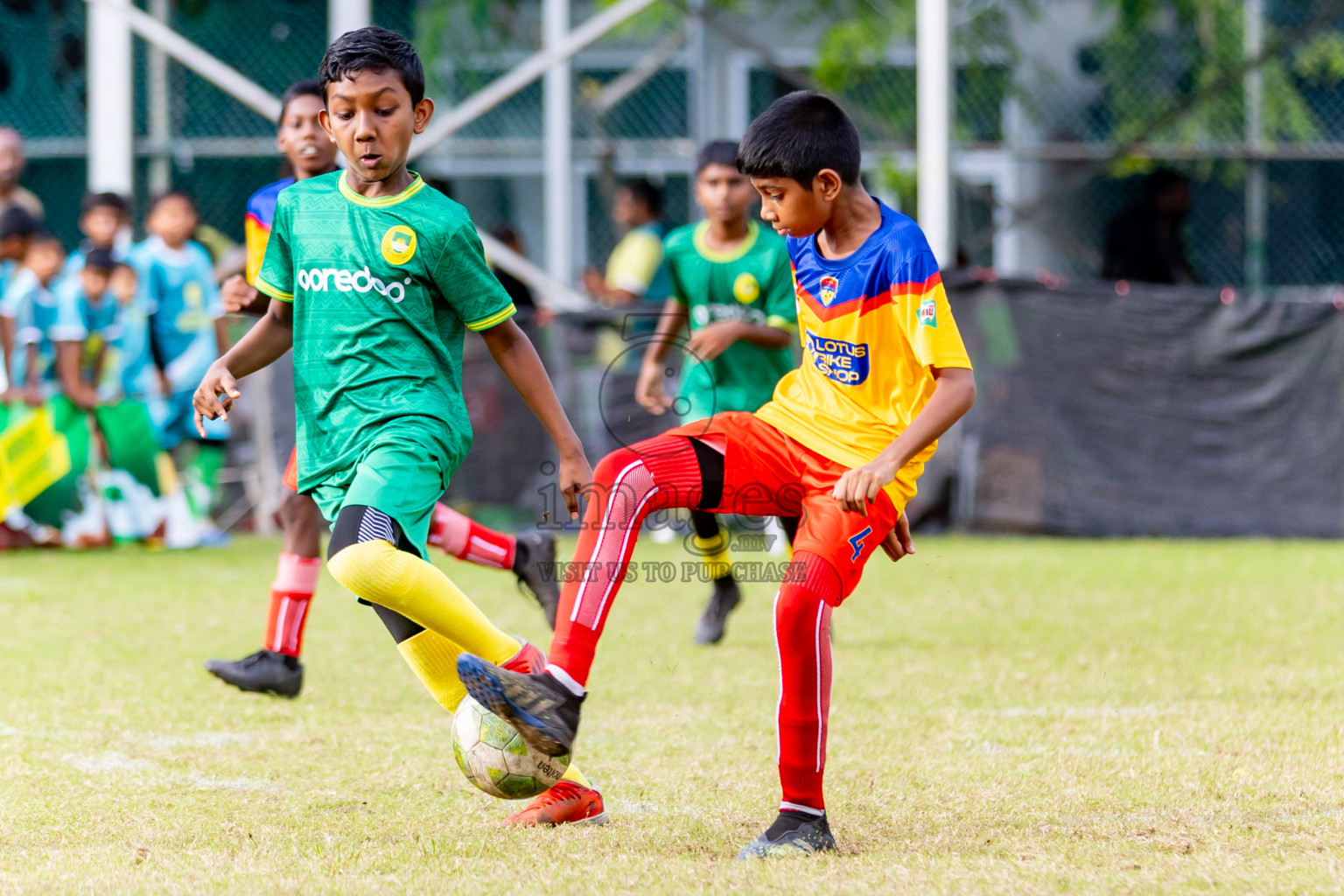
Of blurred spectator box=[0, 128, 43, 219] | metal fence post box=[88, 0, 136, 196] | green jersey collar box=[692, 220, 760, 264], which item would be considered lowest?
green jersey collar box=[692, 220, 760, 264]

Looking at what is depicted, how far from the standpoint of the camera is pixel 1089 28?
1343 centimetres

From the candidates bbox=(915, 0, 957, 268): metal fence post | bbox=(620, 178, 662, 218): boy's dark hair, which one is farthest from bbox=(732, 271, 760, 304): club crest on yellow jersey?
bbox=(915, 0, 957, 268): metal fence post

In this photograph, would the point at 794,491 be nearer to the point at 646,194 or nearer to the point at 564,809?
the point at 564,809

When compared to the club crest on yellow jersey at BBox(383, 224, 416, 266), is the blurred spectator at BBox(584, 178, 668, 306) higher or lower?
higher

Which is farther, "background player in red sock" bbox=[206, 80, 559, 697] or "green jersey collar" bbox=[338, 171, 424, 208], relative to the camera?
"background player in red sock" bbox=[206, 80, 559, 697]

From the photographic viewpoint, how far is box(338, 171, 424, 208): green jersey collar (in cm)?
352

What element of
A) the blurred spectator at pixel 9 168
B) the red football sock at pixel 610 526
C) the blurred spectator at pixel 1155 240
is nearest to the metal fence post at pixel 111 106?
the blurred spectator at pixel 9 168

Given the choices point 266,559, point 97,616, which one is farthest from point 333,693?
point 266,559

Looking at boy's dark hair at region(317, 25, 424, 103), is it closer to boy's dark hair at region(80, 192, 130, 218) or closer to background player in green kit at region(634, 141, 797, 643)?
background player in green kit at region(634, 141, 797, 643)

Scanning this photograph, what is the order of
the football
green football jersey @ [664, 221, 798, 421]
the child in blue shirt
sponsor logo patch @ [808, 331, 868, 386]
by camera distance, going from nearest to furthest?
the football < sponsor logo patch @ [808, 331, 868, 386] < green football jersey @ [664, 221, 798, 421] < the child in blue shirt

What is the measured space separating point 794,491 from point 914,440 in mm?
437

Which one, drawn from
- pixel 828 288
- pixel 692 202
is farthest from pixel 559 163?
pixel 828 288

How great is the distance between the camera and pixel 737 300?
6332mm

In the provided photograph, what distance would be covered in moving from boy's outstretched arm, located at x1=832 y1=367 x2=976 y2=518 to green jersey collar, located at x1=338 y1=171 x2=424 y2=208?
3.95ft
